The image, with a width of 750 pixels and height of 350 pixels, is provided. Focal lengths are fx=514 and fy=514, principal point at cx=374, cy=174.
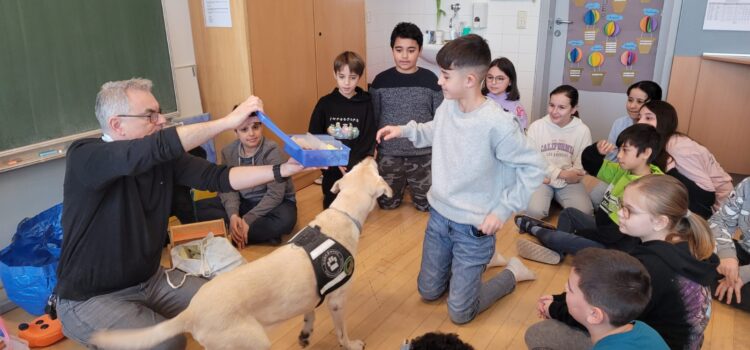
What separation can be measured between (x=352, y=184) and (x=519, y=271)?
1.30 metres

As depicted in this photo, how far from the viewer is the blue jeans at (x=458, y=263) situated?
2588mm

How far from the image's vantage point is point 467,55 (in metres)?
2.30

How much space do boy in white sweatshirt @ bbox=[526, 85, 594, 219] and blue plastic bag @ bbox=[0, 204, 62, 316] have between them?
3.18m

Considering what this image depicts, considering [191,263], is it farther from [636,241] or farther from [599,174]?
[599,174]

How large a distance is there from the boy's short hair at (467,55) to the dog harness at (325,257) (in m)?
0.96

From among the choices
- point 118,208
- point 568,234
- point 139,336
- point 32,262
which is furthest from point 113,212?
point 568,234

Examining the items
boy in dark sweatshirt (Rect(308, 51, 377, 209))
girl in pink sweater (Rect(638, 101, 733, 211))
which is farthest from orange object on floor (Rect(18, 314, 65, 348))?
girl in pink sweater (Rect(638, 101, 733, 211))

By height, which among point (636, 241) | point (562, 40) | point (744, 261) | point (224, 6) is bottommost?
point (744, 261)

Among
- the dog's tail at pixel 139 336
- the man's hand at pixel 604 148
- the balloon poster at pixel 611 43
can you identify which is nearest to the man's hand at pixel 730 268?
the man's hand at pixel 604 148

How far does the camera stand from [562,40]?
6.14 meters

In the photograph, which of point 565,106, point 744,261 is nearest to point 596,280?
point 744,261

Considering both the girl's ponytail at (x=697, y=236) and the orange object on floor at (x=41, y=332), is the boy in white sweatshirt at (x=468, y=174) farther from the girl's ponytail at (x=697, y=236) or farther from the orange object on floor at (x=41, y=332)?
the orange object on floor at (x=41, y=332)

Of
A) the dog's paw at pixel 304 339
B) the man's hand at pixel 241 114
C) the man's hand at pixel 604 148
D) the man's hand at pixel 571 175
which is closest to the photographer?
the man's hand at pixel 241 114

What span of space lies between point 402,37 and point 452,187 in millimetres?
1736
